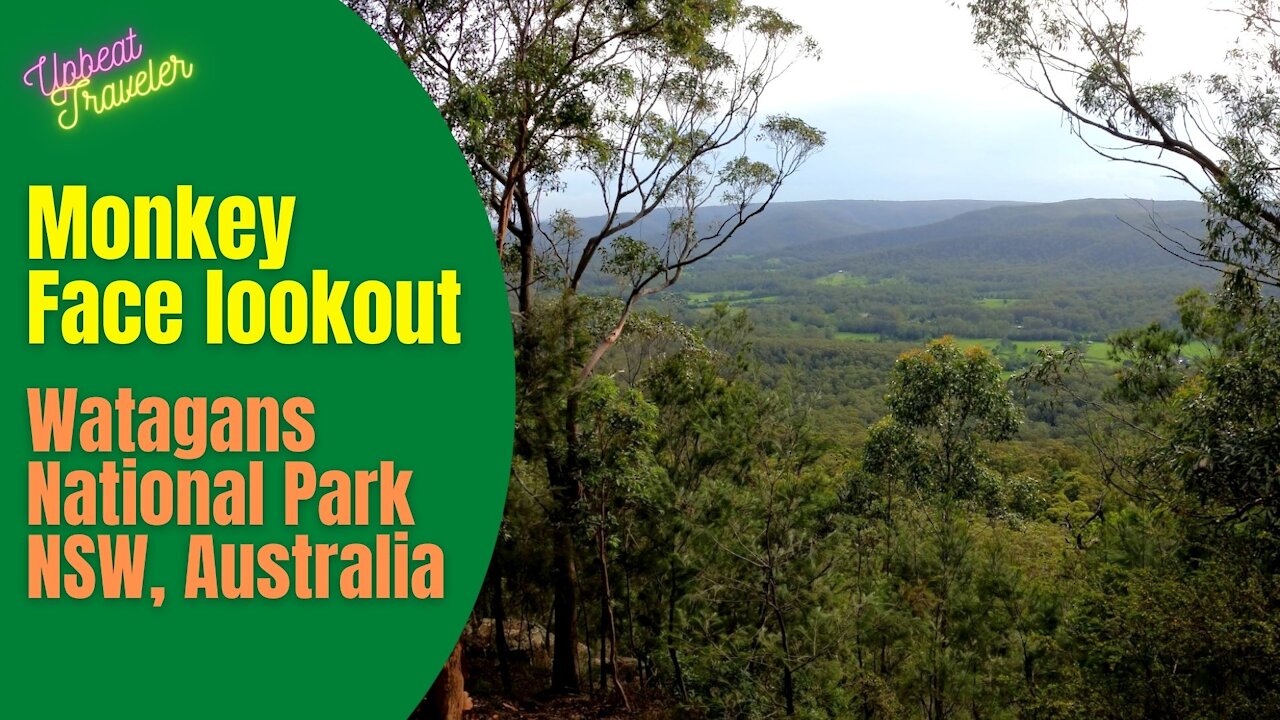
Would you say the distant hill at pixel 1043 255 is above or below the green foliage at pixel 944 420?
above

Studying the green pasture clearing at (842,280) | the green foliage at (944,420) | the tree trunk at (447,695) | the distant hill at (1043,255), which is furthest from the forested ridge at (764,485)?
the distant hill at (1043,255)

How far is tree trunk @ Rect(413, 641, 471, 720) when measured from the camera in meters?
7.08

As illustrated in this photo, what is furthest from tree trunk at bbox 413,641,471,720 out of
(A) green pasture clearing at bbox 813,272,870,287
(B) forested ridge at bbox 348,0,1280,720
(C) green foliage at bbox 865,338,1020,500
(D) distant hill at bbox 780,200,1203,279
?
(D) distant hill at bbox 780,200,1203,279

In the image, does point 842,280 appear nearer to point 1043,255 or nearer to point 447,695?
point 1043,255

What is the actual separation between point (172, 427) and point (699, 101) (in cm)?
801

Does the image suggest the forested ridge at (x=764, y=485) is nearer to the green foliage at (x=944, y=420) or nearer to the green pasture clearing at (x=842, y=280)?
the green foliage at (x=944, y=420)

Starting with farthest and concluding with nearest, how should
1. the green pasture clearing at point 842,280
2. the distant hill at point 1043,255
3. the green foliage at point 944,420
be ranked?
the distant hill at point 1043,255 < the green pasture clearing at point 842,280 < the green foliage at point 944,420

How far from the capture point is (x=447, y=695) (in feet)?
23.3

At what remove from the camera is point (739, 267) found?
14862cm

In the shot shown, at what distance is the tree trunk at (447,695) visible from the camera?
23.2 feet

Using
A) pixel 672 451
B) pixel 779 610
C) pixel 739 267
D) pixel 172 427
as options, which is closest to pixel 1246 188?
pixel 779 610

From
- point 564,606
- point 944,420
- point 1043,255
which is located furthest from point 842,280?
point 564,606

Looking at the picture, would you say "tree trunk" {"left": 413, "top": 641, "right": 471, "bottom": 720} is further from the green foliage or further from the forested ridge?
the green foliage

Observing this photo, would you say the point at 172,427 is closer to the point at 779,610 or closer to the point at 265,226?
the point at 265,226
